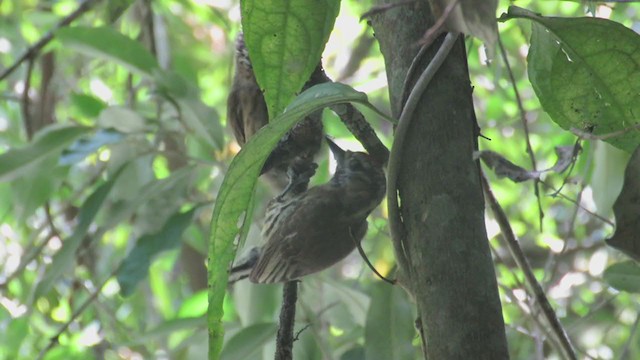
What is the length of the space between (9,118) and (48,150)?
36.7 inches

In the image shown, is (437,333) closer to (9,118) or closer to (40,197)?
(40,197)

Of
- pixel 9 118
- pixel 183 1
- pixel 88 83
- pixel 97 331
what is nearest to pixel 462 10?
pixel 183 1

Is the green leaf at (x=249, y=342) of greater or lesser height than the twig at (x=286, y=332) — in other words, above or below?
above

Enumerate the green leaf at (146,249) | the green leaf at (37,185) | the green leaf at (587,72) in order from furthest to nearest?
the green leaf at (37,185) → the green leaf at (146,249) → the green leaf at (587,72)

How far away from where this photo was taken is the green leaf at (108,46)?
4.63 feet

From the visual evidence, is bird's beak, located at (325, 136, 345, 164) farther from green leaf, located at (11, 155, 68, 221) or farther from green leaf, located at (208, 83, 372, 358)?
green leaf, located at (11, 155, 68, 221)

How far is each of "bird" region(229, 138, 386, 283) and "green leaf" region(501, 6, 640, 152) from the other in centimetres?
16

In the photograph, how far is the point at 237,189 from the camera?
659mm

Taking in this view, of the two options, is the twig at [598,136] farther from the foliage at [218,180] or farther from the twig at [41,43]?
the twig at [41,43]

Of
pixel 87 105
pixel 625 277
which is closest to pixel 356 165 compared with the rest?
pixel 625 277

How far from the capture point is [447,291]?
22.8 inches

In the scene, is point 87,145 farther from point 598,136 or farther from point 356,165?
point 598,136

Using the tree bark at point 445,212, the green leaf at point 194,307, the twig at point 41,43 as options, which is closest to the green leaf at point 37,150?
the twig at point 41,43

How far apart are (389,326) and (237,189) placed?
35 cm
